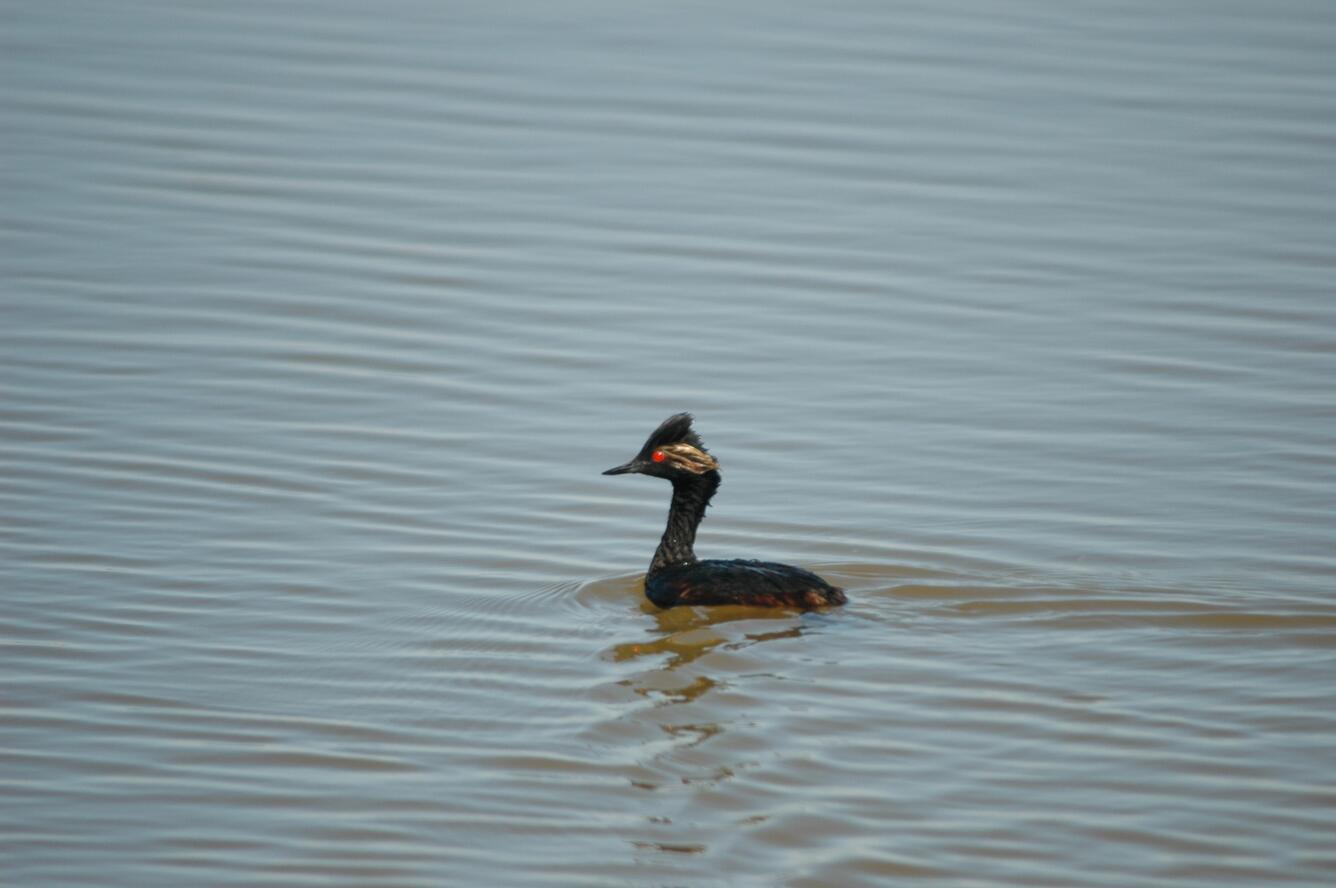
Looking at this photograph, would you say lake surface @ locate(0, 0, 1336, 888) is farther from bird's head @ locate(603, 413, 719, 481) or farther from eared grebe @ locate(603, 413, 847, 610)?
bird's head @ locate(603, 413, 719, 481)

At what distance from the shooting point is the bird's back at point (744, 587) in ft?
31.6

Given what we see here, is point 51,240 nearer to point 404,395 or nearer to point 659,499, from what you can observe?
point 404,395

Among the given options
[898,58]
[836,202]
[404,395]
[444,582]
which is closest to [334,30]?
[898,58]

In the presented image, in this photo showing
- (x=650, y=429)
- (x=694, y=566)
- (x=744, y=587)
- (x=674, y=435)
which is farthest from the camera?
(x=650, y=429)

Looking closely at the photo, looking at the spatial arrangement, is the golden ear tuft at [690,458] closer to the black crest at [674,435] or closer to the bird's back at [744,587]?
the black crest at [674,435]

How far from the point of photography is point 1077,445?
1259 cm

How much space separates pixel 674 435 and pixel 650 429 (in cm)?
237

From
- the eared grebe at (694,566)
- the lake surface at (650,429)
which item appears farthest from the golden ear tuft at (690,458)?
the lake surface at (650,429)

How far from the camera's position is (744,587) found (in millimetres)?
9766

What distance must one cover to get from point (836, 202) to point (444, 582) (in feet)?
28.3

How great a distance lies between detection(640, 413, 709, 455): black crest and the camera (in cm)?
1055

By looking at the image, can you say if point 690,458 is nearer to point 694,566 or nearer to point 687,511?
point 687,511

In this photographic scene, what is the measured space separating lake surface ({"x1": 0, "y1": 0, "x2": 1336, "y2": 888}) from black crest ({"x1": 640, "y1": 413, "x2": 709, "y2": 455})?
73 cm

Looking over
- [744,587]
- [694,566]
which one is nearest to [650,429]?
[694,566]
